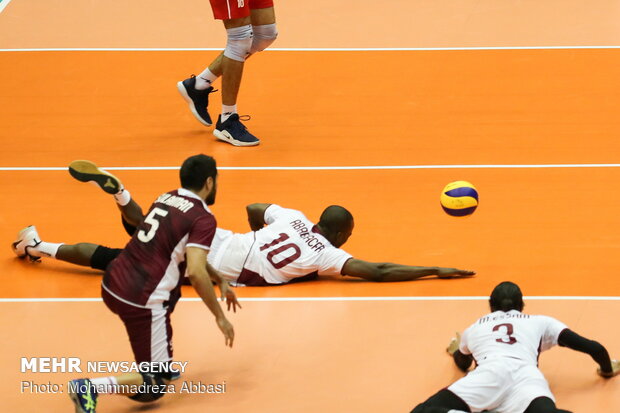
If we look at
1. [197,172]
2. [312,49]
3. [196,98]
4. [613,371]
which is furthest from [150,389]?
[312,49]

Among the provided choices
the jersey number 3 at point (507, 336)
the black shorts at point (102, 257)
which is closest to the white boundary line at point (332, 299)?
the black shorts at point (102, 257)

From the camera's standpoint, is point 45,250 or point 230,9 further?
point 230,9

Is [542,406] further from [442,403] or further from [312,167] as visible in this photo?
[312,167]

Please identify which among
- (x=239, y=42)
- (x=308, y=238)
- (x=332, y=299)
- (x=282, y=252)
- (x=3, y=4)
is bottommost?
(x=332, y=299)

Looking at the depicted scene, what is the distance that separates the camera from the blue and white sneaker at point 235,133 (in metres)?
12.6

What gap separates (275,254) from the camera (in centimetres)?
943

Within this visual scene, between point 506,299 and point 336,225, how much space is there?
2.04 metres

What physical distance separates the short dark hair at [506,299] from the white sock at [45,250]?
13.0 feet

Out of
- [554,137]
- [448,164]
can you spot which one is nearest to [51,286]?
[448,164]

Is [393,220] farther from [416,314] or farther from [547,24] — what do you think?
[547,24]

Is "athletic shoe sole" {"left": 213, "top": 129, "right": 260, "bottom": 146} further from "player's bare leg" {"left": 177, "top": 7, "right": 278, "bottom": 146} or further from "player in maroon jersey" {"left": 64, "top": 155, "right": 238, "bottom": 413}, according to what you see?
"player in maroon jersey" {"left": 64, "top": 155, "right": 238, "bottom": 413}

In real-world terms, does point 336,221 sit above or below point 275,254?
above

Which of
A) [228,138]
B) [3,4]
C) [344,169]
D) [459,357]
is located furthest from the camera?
[3,4]

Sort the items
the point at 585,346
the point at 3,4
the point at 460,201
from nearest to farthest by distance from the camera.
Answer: the point at 585,346
the point at 460,201
the point at 3,4
